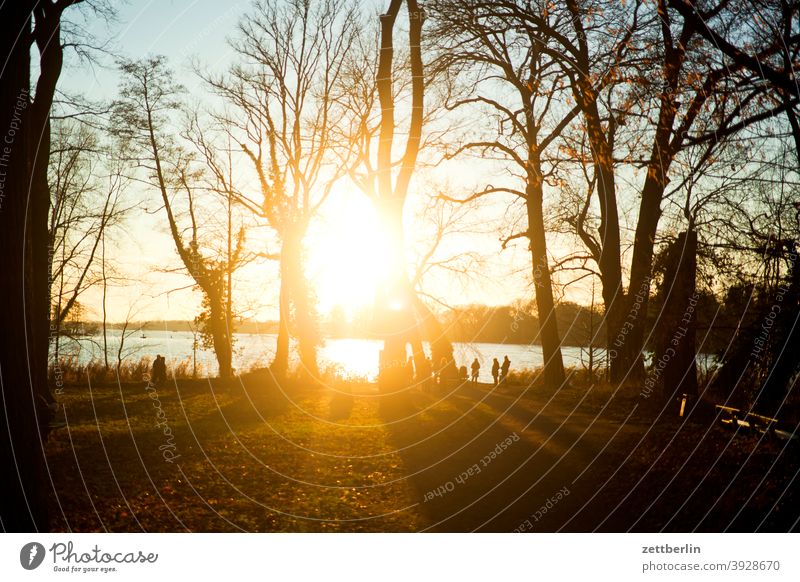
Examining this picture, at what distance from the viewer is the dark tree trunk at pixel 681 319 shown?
1012 cm

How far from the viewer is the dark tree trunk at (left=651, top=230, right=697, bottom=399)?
10.1 metres

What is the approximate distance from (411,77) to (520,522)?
30.6ft

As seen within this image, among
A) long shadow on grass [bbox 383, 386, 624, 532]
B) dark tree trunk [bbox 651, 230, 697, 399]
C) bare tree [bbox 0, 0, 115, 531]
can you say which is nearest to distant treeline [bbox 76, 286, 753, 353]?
dark tree trunk [bbox 651, 230, 697, 399]

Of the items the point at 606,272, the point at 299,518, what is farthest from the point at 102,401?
the point at 606,272

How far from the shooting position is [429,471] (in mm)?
8352

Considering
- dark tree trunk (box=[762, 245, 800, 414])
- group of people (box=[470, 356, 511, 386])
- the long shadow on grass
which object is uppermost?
dark tree trunk (box=[762, 245, 800, 414])

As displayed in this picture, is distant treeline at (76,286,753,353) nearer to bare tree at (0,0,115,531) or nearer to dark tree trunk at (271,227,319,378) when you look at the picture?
dark tree trunk at (271,227,319,378)

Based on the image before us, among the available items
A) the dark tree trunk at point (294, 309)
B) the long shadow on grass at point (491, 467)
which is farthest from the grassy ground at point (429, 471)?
the dark tree trunk at point (294, 309)

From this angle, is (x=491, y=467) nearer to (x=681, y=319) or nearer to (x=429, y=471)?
(x=429, y=471)

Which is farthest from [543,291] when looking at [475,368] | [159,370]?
[159,370]

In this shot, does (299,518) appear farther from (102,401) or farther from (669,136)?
(102,401)

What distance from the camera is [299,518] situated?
665cm

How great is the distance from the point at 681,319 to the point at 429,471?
19.2 ft

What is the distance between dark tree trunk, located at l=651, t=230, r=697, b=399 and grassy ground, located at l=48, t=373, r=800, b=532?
62cm
